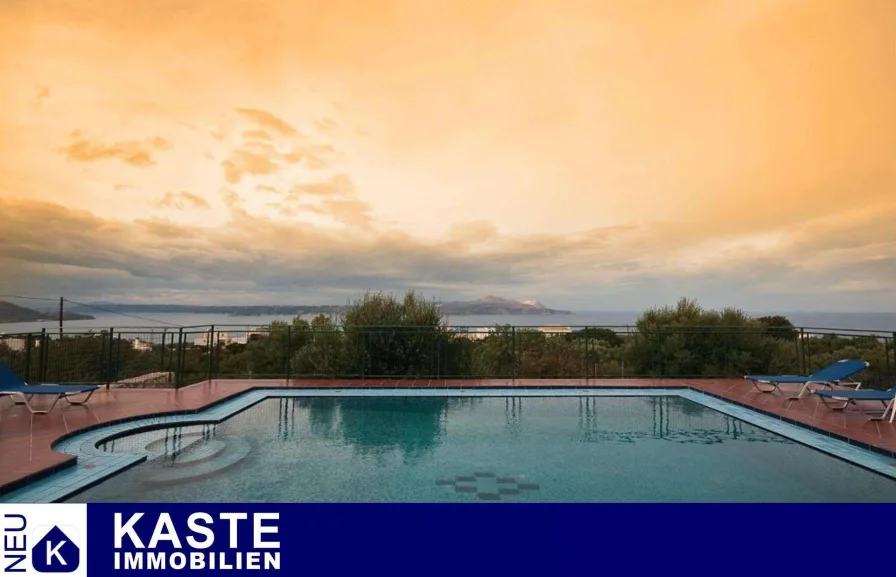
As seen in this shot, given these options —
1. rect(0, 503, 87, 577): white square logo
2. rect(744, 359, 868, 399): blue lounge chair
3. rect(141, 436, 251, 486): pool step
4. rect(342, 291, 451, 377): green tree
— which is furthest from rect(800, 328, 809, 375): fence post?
rect(0, 503, 87, 577): white square logo

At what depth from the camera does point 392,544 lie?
2949mm

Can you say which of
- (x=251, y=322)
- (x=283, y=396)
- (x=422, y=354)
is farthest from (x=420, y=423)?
(x=251, y=322)

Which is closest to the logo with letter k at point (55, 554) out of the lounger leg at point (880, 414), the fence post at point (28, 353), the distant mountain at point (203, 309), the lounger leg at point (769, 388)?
the fence post at point (28, 353)

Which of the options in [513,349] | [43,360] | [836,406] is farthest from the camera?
[513,349]

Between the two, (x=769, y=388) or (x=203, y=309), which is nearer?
(x=769, y=388)

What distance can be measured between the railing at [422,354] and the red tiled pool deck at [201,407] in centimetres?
67

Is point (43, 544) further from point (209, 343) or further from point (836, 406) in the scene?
point (836, 406)

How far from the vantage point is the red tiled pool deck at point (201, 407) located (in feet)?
15.1

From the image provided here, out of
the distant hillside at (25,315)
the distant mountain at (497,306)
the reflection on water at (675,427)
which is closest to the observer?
the reflection on water at (675,427)

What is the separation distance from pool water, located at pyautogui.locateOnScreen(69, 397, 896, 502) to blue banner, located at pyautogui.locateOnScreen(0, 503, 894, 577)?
896mm

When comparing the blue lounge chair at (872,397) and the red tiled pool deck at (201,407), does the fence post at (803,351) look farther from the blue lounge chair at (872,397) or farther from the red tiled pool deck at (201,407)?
the blue lounge chair at (872,397)

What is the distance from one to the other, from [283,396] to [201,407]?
175 centimetres

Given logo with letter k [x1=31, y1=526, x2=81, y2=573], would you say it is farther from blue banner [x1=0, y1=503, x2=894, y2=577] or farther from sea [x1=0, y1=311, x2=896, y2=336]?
sea [x1=0, y1=311, x2=896, y2=336]

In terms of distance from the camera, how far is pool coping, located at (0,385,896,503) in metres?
4.20
